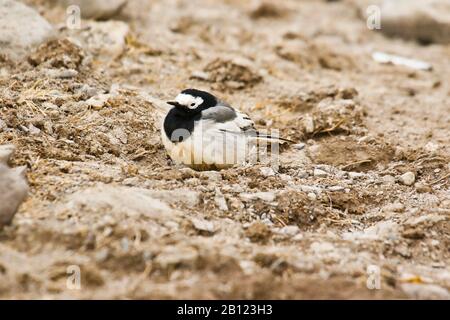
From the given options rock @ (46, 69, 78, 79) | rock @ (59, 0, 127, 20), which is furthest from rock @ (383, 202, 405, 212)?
rock @ (59, 0, 127, 20)

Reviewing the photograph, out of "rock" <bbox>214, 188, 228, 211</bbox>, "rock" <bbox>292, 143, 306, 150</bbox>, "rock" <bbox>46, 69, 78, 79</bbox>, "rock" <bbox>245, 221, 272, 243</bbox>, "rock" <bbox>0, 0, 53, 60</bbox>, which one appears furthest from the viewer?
"rock" <bbox>0, 0, 53, 60</bbox>

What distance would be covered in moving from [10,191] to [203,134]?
1.81 m

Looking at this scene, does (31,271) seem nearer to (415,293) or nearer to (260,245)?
(260,245)

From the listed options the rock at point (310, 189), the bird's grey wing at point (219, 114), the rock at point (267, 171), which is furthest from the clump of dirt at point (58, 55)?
the rock at point (310, 189)

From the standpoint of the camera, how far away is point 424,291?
4551 mm

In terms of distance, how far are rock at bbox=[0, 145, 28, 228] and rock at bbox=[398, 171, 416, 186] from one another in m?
3.30

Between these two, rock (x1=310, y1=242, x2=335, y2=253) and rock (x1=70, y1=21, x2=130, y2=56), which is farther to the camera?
rock (x1=70, y1=21, x2=130, y2=56)

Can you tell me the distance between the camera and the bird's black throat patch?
5957 millimetres

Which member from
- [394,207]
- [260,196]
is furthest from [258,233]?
[394,207]

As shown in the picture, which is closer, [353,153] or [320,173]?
[320,173]

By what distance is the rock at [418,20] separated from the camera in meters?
10.9

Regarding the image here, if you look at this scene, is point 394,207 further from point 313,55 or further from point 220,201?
point 313,55

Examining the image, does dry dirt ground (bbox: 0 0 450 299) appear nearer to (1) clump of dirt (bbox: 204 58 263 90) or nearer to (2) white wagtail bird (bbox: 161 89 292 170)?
(1) clump of dirt (bbox: 204 58 263 90)
